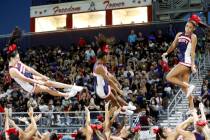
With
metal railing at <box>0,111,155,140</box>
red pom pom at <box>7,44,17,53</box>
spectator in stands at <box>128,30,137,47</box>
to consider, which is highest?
spectator in stands at <box>128,30,137,47</box>

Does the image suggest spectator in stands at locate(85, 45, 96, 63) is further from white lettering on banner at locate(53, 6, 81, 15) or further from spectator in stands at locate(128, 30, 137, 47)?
white lettering on banner at locate(53, 6, 81, 15)

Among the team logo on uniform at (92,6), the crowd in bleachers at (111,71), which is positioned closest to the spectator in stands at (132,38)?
the crowd in bleachers at (111,71)

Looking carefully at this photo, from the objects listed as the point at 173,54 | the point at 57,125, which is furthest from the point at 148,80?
the point at 57,125

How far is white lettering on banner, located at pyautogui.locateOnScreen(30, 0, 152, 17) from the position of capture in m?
29.1

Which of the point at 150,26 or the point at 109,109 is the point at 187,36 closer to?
the point at 109,109

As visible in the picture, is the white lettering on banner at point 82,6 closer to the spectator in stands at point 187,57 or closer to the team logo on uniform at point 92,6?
the team logo on uniform at point 92,6

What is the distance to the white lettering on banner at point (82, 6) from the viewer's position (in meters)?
29.1

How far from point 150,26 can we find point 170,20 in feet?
4.27

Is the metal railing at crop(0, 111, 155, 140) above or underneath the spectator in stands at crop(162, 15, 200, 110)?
underneath

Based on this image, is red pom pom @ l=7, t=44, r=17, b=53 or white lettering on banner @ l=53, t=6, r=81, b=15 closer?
red pom pom @ l=7, t=44, r=17, b=53

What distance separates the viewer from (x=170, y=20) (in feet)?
86.9

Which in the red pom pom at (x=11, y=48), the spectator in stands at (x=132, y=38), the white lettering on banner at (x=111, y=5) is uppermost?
the white lettering on banner at (x=111, y=5)

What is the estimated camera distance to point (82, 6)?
3047cm

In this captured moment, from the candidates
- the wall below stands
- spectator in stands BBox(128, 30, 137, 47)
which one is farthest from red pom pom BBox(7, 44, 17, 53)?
the wall below stands
